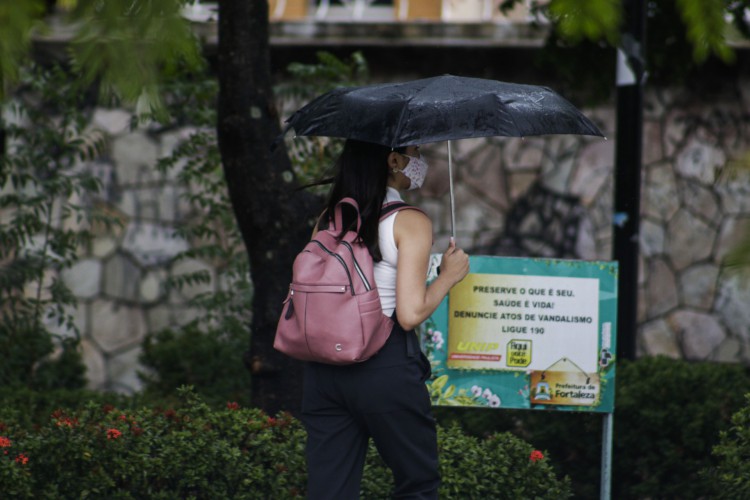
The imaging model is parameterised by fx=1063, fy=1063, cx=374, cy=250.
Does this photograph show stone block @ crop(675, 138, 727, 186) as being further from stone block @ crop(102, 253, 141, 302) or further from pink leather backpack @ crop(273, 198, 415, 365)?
pink leather backpack @ crop(273, 198, 415, 365)

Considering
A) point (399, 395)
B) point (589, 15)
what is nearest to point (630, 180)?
point (399, 395)

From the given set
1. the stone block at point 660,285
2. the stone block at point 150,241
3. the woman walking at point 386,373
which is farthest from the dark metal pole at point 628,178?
the stone block at point 150,241

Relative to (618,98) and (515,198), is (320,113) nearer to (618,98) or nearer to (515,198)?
(618,98)

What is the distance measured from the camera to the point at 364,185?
3.46 meters

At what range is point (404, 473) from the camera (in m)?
3.44

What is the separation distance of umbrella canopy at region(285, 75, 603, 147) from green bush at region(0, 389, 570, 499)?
133 cm

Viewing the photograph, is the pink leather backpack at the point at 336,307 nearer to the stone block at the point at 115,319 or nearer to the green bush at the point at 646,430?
the green bush at the point at 646,430

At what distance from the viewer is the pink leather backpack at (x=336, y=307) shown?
3250 mm

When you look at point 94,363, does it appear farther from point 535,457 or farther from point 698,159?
point 535,457

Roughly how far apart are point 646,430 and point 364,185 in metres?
2.68

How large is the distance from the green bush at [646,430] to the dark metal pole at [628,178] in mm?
396

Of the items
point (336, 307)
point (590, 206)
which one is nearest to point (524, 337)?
point (336, 307)

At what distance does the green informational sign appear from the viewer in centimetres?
462

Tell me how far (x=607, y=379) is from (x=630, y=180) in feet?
4.24
